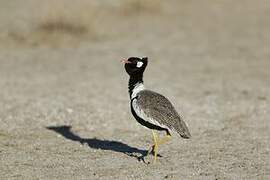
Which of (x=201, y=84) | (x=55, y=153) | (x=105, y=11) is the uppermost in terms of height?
(x=105, y=11)

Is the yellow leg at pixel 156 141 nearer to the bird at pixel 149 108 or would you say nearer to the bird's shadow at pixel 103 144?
the bird at pixel 149 108

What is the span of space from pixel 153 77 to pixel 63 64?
2304 millimetres

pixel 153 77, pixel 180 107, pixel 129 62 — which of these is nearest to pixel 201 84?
pixel 153 77

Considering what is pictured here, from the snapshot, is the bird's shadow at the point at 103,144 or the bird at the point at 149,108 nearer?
the bird at the point at 149,108

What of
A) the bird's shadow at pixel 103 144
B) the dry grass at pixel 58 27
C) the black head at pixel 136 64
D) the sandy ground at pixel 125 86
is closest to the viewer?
the black head at pixel 136 64

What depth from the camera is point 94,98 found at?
41.7 ft

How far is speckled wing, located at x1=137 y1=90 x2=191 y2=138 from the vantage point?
324 inches

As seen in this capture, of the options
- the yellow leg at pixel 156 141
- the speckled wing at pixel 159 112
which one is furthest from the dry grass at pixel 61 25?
the speckled wing at pixel 159 112

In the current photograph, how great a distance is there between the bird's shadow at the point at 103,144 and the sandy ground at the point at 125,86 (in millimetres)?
15

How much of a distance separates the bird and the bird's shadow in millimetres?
794

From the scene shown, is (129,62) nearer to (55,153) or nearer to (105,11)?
(55,153)

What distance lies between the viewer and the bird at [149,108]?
8.22m

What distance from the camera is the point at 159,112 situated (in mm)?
8281

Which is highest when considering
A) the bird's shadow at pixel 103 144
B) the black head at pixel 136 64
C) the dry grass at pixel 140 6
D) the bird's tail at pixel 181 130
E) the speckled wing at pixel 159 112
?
the dry grass at pixel 140 6
